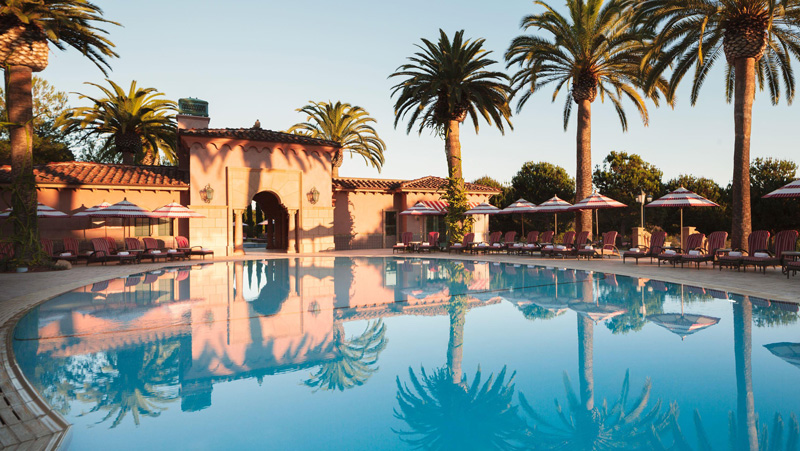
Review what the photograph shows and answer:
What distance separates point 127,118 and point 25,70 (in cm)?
1270

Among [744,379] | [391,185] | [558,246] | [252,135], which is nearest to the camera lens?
[744,379]

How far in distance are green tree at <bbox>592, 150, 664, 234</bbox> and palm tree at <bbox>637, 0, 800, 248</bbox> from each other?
19123 mm

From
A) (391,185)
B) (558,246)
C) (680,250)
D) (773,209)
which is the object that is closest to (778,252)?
(680,250)

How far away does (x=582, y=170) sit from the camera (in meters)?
20.9

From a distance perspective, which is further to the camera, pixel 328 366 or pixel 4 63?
pixel 4 63

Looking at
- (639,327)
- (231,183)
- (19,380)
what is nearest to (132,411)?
(19,380)

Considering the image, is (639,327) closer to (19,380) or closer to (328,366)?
(328,366)

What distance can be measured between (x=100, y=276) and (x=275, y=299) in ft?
24.8

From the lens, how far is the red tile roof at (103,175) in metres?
20.0

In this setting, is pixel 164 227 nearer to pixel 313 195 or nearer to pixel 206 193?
pixel 206 193

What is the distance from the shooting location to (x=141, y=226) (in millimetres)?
21266

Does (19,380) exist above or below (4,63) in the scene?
below

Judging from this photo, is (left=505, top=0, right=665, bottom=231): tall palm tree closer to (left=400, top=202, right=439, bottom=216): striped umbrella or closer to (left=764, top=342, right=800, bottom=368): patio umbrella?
(left=400, top=202, right=439, bottom=216): striped umbrella

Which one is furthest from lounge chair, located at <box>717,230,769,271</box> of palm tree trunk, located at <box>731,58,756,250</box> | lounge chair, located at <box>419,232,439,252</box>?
lounge chair, located at <box>419,232,439,252</box>
